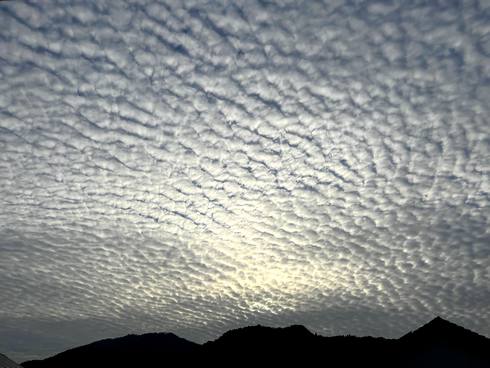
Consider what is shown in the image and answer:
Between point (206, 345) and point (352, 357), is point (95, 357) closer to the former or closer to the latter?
point (206, 345)

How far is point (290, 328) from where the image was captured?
30781 millimetres

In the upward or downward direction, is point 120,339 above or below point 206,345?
above

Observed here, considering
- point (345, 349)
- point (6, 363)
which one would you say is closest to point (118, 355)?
point (6, 363)

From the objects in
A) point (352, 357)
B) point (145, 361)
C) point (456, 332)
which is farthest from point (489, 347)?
point (145, 361)

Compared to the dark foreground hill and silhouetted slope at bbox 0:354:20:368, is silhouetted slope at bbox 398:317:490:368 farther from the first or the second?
silhouetted slope at bbox 0:354:20:368

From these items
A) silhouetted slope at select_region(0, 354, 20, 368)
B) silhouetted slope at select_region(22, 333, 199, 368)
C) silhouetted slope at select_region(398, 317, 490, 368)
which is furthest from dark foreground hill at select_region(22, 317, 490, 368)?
silhouetted slope at select_region(0, 354, 20, 368)

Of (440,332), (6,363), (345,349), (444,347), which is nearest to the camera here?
(444,347)

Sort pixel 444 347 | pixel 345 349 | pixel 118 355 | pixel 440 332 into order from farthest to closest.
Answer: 1. pixel 118 355
2. pixel 345 349
3. pixel 440 332
4. pixel 444 347

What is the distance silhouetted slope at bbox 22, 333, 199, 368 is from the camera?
48.8 metres

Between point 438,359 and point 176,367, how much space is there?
2276cm

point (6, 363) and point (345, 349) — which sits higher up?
point (345, 349)

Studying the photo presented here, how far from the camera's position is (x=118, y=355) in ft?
183

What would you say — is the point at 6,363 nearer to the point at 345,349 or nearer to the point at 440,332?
the point at 345,349

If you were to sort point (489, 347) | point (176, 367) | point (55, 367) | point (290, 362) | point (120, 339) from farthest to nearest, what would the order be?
point (120, 339) < point (55, 367) < point (176, 367) < point (290, 362) < point (489, 347)
